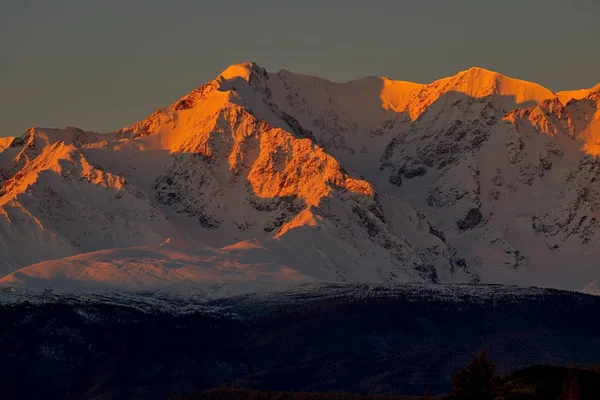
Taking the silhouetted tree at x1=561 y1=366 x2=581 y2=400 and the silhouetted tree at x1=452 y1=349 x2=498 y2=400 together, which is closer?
the silhouetted tree at x1=561 y1=366 x2=581 y2=400

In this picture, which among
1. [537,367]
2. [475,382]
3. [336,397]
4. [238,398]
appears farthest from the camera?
[336,397]

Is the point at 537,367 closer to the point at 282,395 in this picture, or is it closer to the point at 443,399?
the point at 443,399

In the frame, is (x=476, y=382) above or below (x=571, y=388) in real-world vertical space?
above

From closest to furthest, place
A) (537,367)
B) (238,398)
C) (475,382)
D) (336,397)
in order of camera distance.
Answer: (475,382) < (537,367) < (238,398) < (336,397)

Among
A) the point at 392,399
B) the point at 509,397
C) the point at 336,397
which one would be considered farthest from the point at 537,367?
the point at 336,397

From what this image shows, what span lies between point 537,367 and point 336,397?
5993cm

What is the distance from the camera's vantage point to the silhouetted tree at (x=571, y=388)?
10906 centimetres

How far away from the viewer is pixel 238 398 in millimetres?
166500

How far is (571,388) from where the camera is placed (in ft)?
361

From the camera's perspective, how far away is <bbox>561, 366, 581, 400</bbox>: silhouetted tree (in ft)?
358

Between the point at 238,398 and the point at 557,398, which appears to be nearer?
the point at 557,398

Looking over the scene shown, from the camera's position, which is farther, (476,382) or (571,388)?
(476,382)

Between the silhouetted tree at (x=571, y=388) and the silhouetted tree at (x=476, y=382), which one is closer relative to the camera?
the silhouetted tree at (x=571, y=388)

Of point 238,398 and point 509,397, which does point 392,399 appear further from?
point 509,397
